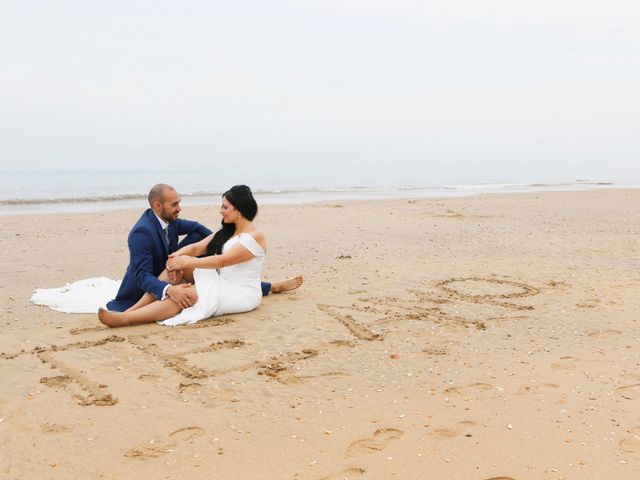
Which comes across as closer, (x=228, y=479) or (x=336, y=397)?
(x=228, y=479)

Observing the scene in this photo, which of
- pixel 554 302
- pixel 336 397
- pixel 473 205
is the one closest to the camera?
pixel 336 397

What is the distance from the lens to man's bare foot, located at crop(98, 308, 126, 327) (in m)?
5.42

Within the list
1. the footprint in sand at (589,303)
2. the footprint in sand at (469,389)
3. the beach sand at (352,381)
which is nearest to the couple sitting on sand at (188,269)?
the beach sand at (352,381)

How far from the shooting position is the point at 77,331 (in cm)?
540

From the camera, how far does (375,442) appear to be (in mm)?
3473

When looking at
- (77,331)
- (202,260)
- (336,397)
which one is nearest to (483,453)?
(336,397)

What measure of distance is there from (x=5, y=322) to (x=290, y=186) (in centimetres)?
2705

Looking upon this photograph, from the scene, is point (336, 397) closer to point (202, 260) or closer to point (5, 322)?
point (202, 260)

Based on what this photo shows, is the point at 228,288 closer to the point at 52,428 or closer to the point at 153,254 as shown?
the point at 153,254

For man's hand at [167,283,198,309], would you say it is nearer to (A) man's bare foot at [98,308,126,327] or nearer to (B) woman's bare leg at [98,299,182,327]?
(B) woman's bare leg at [98,299,182,327]

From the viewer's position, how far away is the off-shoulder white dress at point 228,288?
5656mm

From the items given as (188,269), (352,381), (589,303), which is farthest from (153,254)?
(589,303)

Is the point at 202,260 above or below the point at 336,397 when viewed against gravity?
above

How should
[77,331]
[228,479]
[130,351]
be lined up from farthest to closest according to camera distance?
[77,331] → [130,351] → [228,479]
